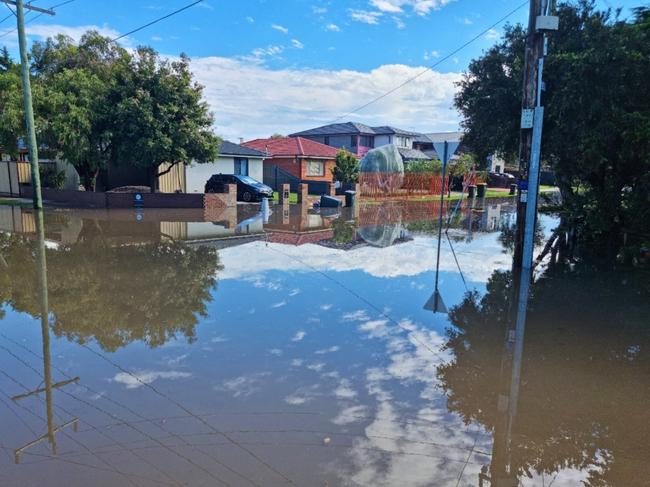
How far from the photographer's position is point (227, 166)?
1198 inches

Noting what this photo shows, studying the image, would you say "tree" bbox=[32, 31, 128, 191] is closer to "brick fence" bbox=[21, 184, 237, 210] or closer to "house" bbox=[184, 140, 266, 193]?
"brick fence" bbox=[21, 184, 237, 210]

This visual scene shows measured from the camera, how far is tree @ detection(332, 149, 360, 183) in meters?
33.7

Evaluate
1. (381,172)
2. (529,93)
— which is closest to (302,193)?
(381,172)

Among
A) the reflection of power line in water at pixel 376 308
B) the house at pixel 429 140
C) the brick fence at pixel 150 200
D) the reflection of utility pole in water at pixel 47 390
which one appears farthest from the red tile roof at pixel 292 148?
the reflection of utility pole in water at pixel 47 390

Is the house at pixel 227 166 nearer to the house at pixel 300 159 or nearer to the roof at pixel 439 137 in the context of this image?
the house at pixel 300 159

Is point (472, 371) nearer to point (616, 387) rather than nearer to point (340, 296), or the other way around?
point (616, 387)

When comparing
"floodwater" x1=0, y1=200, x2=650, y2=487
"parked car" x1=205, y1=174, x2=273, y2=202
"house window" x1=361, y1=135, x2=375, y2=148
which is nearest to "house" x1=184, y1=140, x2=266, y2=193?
"parked car" x1=205, y1=174, x2=273, y2=202

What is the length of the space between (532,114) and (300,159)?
29.1m

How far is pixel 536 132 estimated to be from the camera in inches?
345

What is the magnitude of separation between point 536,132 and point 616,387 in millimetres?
5585

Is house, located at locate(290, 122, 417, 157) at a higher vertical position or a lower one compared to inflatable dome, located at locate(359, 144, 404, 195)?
higher

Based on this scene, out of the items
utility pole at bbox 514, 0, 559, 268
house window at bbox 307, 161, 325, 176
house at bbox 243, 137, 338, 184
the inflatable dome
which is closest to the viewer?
utility pole at bbox 514, 0, 559, 268

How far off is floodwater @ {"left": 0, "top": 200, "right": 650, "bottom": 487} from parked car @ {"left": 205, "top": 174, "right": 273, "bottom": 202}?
17.1 m

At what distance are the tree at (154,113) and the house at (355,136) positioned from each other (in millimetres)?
33322
